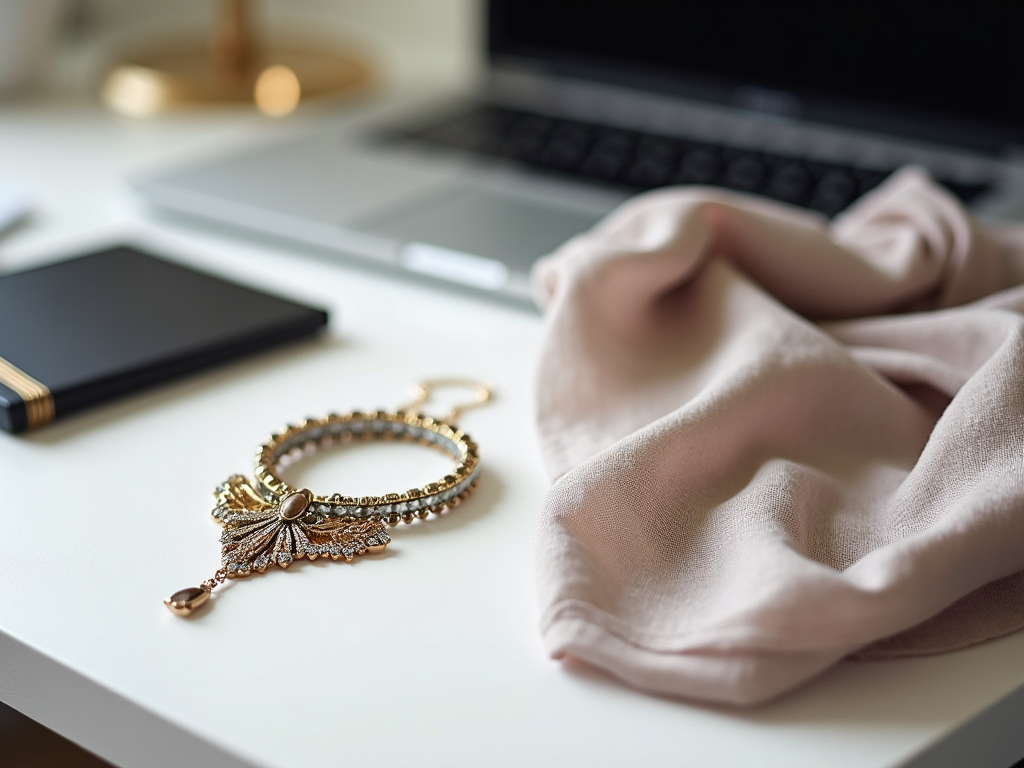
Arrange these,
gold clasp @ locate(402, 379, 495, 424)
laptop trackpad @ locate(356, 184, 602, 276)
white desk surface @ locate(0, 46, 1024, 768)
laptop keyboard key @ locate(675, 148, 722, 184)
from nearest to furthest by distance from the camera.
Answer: white desk surface @ locate(0, 46, 1024, 768) < gold clasp @ locate(402, 379, 495, 424) < laptop trackpad @ locate(356, 184, 602, 276) < laptop keyboard key @ locate(675, 148, 722, 184)

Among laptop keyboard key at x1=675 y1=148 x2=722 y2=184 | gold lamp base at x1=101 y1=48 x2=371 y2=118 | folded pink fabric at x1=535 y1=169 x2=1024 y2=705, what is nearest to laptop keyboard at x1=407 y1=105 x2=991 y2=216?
laptop keyboard key at x1=675 y1=148 x2=722 y2=184

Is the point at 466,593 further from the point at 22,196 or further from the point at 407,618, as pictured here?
the point at 22,196

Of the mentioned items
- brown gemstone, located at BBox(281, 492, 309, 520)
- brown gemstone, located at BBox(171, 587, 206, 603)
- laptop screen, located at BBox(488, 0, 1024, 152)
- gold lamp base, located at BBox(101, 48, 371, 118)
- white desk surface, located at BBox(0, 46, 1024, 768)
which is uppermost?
laptop screen, located at BBox(488, 0, 1024, 152)

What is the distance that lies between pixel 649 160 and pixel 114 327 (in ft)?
1.43

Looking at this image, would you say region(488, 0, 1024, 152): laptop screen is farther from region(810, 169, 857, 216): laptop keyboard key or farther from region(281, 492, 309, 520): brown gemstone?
region(281, 492, 309, 520): brown gemstone

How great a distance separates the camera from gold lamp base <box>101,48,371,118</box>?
116 centimetres

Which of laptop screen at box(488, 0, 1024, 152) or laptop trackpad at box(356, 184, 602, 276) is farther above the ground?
laptop screen at box(488, 0, 1024, 152)

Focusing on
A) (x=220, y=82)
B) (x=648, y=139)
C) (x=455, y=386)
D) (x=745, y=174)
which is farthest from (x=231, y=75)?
(x=455, y=386)

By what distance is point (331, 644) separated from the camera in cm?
43

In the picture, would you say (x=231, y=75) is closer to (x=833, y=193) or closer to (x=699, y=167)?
(x=699, y=167)

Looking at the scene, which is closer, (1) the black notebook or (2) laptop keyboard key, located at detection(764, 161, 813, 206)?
(1) the black notebook

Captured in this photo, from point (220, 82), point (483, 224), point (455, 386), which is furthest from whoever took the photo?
point (220, 82)

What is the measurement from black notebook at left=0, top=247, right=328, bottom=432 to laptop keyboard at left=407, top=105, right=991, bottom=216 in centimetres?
30

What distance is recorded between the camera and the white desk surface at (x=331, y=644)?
0.38 meters
